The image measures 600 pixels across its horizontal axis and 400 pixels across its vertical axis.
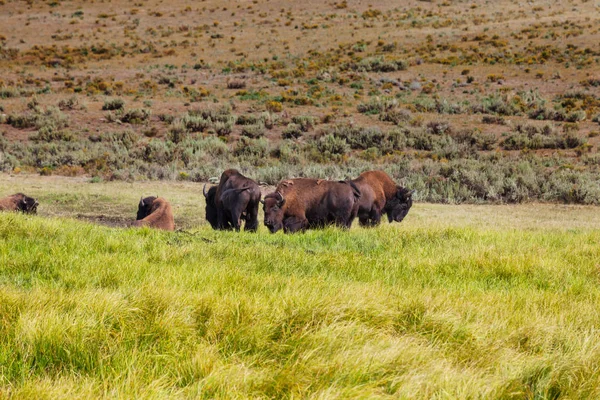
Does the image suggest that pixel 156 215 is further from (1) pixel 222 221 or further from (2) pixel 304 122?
(2) pixel 304 122

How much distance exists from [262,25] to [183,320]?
2922 inches

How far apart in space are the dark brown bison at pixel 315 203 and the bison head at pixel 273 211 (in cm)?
7

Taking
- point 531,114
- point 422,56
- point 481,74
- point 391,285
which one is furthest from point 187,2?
point 391,285

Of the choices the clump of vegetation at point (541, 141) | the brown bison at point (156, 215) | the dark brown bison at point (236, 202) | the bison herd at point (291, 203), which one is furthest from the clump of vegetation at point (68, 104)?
the dark brown bison at point (236, 202)

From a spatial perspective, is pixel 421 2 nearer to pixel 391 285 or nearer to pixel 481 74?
pixel 481 74

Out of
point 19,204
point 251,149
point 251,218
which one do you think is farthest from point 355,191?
point 251,149

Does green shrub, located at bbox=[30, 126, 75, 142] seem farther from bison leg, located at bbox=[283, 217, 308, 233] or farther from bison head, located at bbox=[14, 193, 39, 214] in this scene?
bison leg, located at bbox=[283, 217, 308, 233]

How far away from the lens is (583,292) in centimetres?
550

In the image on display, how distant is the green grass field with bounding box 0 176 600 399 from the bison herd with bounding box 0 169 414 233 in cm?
402

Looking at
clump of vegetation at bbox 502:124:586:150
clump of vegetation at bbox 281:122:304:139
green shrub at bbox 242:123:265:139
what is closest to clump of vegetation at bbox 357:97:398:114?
clump of vegetation at bbox 281:122:304:139

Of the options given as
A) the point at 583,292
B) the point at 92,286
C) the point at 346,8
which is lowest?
the point at 583,292

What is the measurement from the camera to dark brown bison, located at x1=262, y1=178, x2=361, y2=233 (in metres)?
11.1

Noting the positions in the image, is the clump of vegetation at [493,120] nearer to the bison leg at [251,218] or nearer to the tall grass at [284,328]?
the bison leg at [251,218]

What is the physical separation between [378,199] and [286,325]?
947cm
